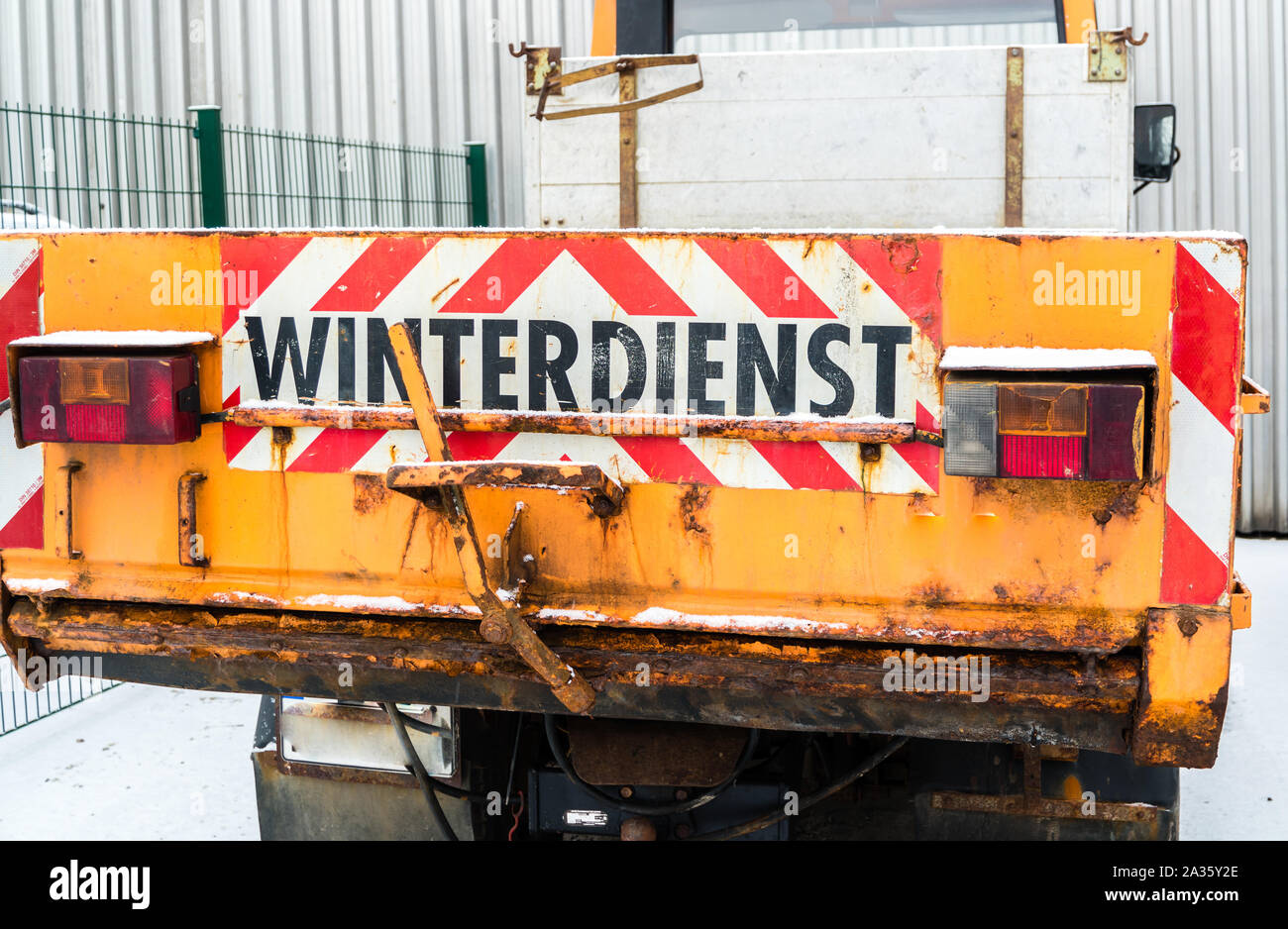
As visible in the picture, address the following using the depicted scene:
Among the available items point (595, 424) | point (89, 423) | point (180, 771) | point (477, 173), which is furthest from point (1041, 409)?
point (477, 173)

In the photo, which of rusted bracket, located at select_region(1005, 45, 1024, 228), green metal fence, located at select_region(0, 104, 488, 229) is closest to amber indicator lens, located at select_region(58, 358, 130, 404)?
rusted bracket, located at select_region(1005, 45, 1024, 228)

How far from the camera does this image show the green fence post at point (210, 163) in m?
6.42

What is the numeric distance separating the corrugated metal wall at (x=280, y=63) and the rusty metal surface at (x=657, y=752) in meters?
6.78

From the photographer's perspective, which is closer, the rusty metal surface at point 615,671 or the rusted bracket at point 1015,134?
the rusty metal surface at point 615,671

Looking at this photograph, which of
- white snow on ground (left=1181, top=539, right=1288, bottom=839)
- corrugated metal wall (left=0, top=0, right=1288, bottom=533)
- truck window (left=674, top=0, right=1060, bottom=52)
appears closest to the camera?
truck window (left=674, top=0, right=1060, bottom=52)

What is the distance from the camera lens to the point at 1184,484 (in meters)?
1.95

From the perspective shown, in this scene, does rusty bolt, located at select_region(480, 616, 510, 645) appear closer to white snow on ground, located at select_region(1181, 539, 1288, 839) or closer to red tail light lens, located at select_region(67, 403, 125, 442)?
red tail light lens, located at select_region(67, 403, 125, 442)

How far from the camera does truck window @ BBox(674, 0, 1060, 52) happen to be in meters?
3.36

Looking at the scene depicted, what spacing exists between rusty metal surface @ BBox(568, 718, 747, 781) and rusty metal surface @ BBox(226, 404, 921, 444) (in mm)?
667

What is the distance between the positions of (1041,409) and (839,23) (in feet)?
6.40

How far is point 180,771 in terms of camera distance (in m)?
4.37

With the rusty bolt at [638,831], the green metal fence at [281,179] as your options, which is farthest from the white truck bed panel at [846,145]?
the green metal fence at [281,179]

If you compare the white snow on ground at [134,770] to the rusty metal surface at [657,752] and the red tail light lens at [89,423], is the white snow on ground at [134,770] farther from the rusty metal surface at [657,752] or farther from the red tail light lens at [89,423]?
the red tail light lens at [89,423]

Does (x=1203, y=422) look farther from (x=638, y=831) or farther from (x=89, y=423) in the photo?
(x=89, y=423)
